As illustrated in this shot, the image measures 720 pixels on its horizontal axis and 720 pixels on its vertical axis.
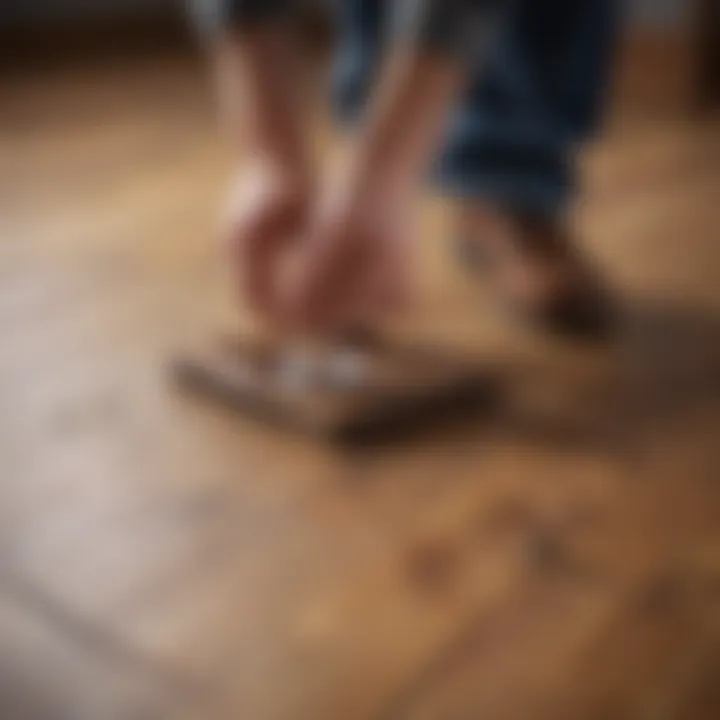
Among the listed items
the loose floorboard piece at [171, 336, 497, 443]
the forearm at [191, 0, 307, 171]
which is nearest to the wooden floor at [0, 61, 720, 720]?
the loose floorboard piece at [171, 336, 497, 443]

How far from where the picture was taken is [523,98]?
1.18m

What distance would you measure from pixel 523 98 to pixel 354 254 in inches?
16.5

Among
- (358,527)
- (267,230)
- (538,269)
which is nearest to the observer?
(358,527)

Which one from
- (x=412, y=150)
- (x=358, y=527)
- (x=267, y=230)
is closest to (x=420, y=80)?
(x=412, y=150)

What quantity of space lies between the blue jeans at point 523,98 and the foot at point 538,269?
0.02m

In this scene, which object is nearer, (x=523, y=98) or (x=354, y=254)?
(x=354, y=254)

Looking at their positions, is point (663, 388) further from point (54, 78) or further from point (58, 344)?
point (54, 78)

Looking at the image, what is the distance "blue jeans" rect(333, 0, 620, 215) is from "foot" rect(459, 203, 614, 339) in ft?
0.07

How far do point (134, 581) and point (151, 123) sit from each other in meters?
1.26

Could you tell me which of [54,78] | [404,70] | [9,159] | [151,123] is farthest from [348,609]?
[54,78]

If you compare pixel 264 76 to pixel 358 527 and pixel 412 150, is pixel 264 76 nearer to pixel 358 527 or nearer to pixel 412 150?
pixel 412 150

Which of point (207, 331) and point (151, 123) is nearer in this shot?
point (207, 331)

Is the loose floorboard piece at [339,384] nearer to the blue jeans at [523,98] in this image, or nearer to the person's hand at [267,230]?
the person's hand at [267,230]

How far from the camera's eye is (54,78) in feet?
7.09
